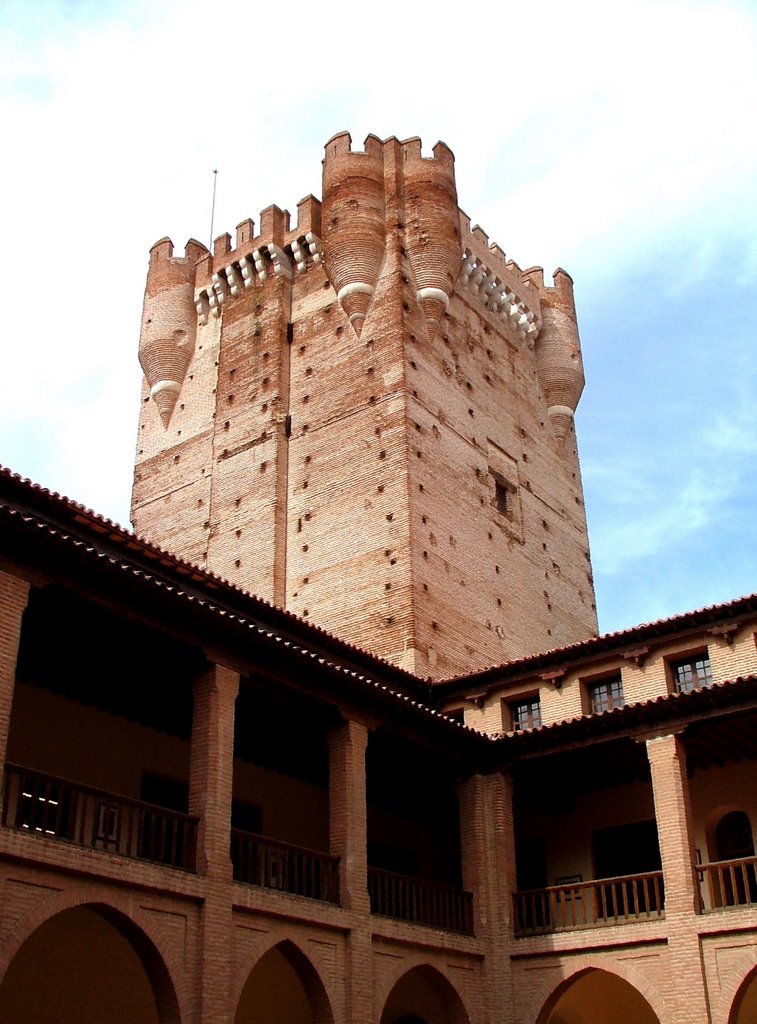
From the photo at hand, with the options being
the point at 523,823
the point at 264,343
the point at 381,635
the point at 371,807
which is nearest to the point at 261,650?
the point at 371,807

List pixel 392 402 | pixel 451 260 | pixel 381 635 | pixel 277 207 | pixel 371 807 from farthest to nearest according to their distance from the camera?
1. pixel 277 207
2. pixel 451 260
3. pixel 392 402
4. pixel 381 635
5. pixel 371 807

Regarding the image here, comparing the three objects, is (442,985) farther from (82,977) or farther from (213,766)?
(213,766)

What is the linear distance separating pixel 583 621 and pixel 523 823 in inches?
440

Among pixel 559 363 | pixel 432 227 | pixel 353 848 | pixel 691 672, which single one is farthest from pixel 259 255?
pixel 353 848

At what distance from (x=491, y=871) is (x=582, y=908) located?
5.02 feet

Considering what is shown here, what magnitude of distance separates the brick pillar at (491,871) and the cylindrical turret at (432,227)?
13.7m

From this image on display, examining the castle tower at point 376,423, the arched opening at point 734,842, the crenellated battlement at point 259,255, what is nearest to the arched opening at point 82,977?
the arched opening at point 734,842

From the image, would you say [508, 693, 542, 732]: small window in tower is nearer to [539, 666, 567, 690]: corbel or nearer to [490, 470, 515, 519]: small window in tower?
[539, 666, 567, 690]: corbel

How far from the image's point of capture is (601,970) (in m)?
18.1

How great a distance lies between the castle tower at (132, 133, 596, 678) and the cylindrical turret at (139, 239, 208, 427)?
0.06 m

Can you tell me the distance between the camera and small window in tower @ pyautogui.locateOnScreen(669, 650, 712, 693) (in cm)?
2072

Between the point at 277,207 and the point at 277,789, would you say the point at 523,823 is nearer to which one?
the point at 277,789

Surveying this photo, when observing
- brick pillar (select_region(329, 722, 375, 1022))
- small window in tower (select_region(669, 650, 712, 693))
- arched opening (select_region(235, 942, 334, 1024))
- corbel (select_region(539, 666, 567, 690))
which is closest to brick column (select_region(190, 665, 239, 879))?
brick pillar (select_region(329, 722, 375, 1022))

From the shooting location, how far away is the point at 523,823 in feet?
70.4
